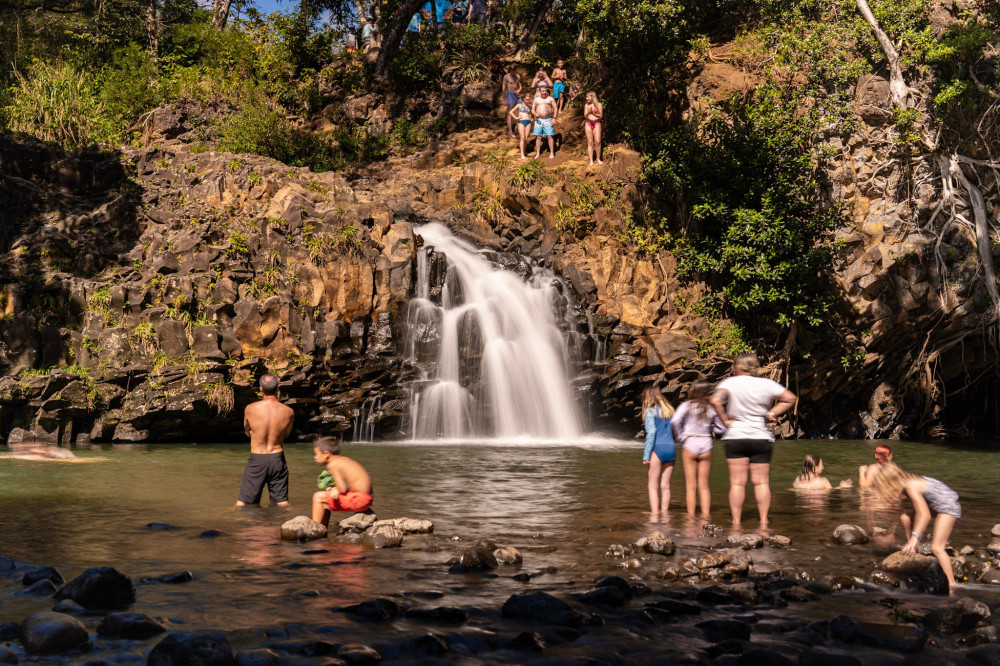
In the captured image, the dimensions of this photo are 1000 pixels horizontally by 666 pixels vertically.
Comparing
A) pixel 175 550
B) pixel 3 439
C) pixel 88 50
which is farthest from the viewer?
pixel 88 50

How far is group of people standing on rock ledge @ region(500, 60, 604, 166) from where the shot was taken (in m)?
26.5

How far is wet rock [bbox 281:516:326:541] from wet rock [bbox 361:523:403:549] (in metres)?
0.51

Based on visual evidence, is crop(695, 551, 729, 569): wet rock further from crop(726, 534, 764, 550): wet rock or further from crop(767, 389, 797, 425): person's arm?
crop(767, 389, 797, 425): person's arm

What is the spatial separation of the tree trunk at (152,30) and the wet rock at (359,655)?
1359 inches

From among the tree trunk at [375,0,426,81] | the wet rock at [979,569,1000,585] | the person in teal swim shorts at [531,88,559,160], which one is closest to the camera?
the wet rock at [979,569,1000,585]

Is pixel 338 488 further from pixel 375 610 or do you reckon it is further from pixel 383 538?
pixel 375 610

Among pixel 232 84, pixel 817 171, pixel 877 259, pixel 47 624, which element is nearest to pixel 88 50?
pixel 232 84

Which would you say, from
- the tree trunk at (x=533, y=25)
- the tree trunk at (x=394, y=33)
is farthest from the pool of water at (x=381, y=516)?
the tree trunk at (x=533, y=25)

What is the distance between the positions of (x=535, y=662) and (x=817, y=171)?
2161 centimetres

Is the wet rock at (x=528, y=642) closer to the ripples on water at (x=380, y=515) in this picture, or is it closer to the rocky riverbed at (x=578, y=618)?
the rocky riverbed at (x=578, y=618)

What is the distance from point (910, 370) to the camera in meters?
23.2

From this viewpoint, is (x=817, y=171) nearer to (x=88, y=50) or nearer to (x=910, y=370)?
(x=910, y=370)

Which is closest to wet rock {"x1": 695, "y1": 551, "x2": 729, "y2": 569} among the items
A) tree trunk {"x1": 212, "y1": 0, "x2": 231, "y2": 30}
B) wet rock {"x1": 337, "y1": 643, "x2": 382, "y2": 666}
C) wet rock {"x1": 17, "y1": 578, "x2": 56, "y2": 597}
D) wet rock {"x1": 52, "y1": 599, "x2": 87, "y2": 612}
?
wet rock {"x1": 337, "y1": 643, "x2": 382, "y2": 666}

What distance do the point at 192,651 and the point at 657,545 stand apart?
179 inches
